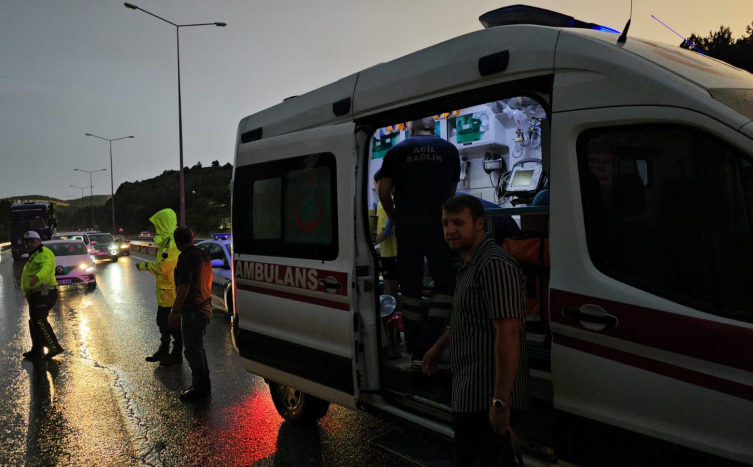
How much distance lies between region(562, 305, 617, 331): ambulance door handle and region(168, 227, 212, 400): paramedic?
13.2 feet

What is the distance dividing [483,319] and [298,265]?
200cm

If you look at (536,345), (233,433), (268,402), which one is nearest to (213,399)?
(268,402)

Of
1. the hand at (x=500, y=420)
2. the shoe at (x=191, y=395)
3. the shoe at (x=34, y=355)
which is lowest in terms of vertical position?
the shoe at (x=34, y=355)

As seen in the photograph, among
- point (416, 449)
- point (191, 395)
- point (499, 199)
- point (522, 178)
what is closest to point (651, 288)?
point (416, 449)

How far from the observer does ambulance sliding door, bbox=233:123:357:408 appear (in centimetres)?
359

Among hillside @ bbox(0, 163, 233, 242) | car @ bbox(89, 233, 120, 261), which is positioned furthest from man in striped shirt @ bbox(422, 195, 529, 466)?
hillside @ bbox(0, 163, 233, 242)

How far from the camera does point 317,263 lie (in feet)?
12.4

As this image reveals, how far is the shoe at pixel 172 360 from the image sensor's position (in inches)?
267

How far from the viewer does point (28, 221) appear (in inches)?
1222

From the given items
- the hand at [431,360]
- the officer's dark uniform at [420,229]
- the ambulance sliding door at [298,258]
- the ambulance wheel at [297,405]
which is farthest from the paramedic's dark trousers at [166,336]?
the hand at [431,360]

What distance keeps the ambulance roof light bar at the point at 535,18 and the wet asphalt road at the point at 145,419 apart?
308cm

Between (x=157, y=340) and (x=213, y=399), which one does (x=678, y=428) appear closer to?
(x=213, y=399)

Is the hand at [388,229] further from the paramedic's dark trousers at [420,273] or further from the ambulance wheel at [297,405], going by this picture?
the ambulance wheel at [297,405]

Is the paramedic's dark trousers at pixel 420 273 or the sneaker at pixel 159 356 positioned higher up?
the paramedic's dark trousers at pixel 420 273
